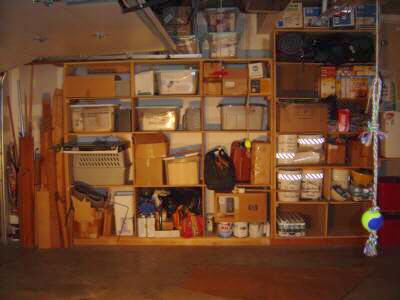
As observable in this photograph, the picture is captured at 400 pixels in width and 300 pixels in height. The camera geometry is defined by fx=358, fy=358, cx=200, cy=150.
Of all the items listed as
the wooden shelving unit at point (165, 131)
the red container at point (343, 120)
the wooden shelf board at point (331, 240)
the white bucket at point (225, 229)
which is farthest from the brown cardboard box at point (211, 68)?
the wooden shelf board at point (331, 240)

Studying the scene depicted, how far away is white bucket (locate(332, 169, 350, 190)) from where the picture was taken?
4004 millimetres

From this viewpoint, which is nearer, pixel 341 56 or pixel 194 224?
pixel 341 56

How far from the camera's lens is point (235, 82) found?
3.95m

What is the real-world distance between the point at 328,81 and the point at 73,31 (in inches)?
107

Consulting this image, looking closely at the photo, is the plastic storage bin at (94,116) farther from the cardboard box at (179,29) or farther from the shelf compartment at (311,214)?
the shelf compartment at (311,214)

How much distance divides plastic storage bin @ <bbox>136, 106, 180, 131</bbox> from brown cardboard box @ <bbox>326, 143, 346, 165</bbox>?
69.0 inches

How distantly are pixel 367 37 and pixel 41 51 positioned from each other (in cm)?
334

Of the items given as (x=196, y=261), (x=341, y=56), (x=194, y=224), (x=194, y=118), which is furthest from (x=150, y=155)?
(x=341, y=56)

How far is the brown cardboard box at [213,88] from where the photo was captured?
397cm

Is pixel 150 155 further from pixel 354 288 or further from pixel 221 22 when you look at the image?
pixel 354 288

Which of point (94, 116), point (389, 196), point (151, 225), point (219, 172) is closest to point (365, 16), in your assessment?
point (389, 196)

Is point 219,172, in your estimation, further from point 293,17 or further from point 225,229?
point 293,17

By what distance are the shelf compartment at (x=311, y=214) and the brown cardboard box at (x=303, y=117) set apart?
0.91 meters

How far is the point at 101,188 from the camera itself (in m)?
4.40
